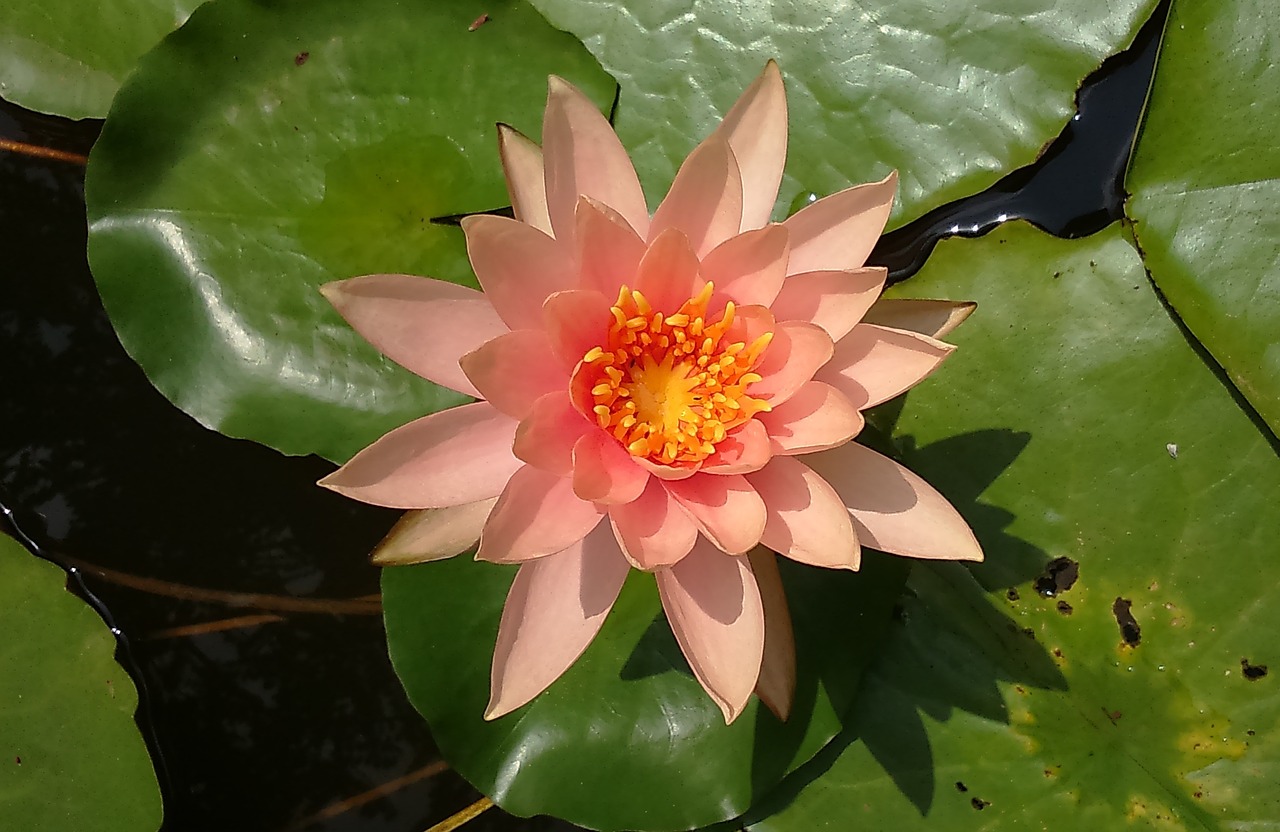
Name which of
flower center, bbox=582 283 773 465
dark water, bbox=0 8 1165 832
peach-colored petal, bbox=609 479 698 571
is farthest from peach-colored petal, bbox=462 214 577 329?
dark water, bbox=0 8 1165 832

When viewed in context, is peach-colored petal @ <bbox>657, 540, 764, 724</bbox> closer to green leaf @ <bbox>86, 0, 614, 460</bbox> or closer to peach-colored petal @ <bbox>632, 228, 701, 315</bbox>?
peach-colored petal @ <bbox>632, 228, 701, 315</bbox>

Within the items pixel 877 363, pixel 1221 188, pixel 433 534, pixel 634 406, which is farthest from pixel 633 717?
pixel 1221 188

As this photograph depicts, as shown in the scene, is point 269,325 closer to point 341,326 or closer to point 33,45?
point 341,326

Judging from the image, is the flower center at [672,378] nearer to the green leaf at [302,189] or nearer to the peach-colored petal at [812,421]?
the peach-colored petal at [812,421]

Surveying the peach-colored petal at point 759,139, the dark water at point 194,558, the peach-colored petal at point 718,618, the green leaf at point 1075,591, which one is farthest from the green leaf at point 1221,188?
the dark water at point 194,558

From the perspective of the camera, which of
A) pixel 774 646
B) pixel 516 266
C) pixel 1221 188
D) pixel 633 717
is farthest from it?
pixel 633 717

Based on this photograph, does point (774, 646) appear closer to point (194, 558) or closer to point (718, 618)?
point (718, 618)
